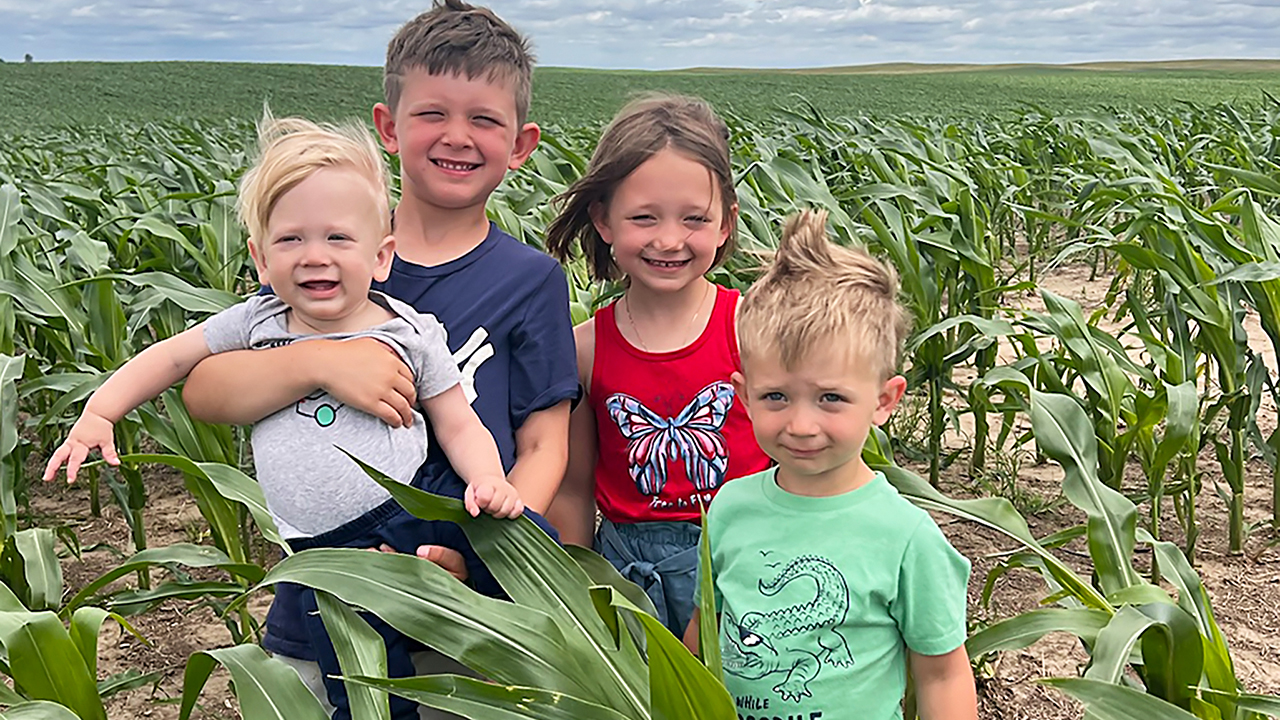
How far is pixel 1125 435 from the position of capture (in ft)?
7.98

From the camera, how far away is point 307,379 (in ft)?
4.57

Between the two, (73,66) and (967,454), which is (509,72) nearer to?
(967,454)

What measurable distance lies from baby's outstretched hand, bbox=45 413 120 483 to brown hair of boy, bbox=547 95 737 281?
30.2 inches

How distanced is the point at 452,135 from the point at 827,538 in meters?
0.75

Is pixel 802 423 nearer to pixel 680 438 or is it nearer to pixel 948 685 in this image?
pixel 948 685

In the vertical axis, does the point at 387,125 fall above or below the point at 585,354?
above

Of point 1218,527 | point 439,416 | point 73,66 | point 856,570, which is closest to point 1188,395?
point 1218,527

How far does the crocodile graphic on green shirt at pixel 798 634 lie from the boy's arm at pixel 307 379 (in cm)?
49

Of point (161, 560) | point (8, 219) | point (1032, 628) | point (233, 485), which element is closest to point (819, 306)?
point (1032, 628)

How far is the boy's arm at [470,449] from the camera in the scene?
4.46 ft

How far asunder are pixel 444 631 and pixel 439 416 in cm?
30

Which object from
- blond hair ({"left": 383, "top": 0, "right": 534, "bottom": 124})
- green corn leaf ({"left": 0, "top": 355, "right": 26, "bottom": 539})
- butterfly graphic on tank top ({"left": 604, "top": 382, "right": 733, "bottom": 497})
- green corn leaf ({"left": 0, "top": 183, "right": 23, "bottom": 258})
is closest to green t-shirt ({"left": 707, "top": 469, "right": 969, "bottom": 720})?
butterfly graphic on tank top ({"left": 604, "top": 382, "right": 733, "bottom": 497})

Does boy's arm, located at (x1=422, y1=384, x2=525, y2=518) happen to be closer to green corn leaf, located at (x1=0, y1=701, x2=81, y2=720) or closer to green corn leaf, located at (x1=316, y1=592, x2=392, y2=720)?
green corn leaf, located at (x1=316, y1=592, x2=392, y2=720)

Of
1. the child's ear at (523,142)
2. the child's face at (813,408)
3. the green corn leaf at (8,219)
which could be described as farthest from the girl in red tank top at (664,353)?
the green corn leaf at (8,219)
